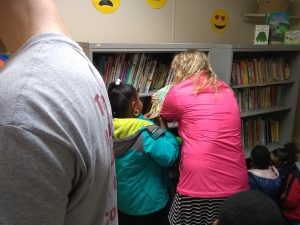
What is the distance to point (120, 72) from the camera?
2146 mm

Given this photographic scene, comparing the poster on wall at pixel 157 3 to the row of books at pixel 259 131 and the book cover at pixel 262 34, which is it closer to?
the book cover at pixel 262 34

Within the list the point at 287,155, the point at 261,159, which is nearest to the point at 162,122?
the point at 261,159

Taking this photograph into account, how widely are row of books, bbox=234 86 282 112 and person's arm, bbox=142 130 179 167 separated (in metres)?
1.34

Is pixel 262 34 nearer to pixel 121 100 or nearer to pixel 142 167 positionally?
pixel 121 100

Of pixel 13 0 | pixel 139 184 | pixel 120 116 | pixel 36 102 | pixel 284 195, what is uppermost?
pixel 13 0

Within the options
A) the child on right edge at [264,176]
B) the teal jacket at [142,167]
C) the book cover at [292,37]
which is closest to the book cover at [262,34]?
the book cover at [292,37]

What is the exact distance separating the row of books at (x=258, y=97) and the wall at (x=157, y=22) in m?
0.56

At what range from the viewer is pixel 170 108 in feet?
6.17

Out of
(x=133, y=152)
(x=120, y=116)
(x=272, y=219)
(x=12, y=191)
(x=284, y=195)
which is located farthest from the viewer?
(x=284, y=195)

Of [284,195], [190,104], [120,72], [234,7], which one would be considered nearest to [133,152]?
[190,104]

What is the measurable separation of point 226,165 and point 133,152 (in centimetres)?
56

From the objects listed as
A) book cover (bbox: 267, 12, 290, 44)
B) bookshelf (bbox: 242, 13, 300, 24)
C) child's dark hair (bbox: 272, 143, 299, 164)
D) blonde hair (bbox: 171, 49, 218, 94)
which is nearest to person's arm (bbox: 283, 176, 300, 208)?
child's dark hair (bbox: 272, 143, 299, 164)

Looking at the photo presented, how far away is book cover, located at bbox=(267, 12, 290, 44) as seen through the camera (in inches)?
113

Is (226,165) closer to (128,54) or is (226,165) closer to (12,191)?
(128,54)
